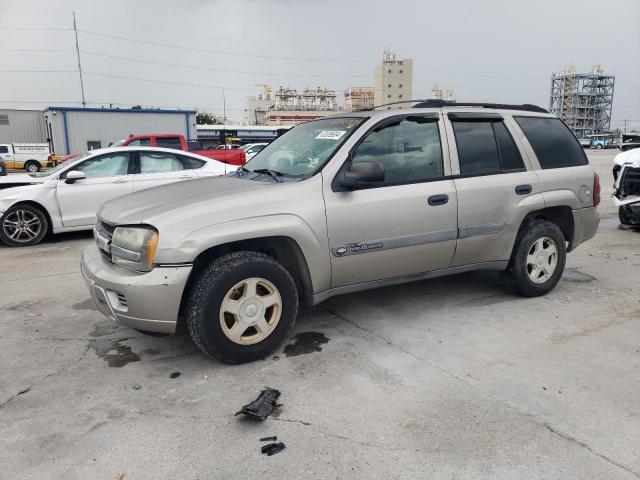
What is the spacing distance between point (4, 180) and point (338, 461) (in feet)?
24.6

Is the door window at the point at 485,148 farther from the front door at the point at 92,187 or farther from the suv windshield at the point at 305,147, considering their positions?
the front door at the point at 92,187

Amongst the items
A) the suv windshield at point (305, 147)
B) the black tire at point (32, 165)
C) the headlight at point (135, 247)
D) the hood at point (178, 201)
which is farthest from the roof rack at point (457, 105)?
the black tire at point (32, 165)

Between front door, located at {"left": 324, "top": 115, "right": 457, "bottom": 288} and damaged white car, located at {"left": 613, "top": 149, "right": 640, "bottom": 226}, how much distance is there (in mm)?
5172

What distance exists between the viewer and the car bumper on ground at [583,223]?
496cm

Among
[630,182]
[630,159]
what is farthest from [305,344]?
[630,159]

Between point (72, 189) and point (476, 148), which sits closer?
point (476, 148)

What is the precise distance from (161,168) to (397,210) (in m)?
5.85

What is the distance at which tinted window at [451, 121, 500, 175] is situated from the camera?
4.30 metres

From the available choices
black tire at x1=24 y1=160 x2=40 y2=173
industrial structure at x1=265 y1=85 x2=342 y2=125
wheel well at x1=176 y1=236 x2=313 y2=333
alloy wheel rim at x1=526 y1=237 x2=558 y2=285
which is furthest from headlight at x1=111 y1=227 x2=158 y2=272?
industrial structure at x1=265 y1=85 x2=342 y2=125

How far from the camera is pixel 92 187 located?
795 centimetres

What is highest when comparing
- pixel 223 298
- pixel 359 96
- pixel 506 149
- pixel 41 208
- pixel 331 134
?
pixel 359 96

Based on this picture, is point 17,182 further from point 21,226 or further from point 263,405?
point 263,405

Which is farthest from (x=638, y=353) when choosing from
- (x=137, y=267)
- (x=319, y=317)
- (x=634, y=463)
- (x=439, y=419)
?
(x=137, y=267)

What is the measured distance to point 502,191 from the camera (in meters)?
4.41
